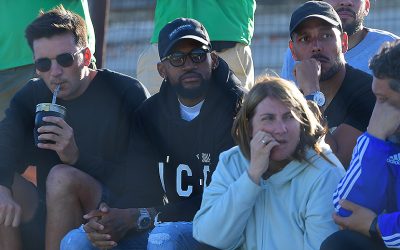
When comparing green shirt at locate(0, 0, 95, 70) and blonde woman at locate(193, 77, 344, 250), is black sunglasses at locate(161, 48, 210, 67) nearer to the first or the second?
blonde woman at locate(193, 77, 344, 250)

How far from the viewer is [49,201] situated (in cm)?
504

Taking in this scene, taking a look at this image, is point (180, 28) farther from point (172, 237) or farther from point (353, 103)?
point (172, 237)

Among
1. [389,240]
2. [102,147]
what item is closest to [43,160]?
[102,147]

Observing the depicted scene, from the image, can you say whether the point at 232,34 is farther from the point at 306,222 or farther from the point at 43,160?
the point at 306,222

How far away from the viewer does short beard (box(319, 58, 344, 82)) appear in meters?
5.07

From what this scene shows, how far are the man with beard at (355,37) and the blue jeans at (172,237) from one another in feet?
5.01

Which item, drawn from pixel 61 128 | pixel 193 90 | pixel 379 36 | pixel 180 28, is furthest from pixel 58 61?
pixel 379 36

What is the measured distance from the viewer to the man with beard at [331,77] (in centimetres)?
482

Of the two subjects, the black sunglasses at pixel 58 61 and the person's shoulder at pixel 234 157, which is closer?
the person's shoulder at pixel 234 157

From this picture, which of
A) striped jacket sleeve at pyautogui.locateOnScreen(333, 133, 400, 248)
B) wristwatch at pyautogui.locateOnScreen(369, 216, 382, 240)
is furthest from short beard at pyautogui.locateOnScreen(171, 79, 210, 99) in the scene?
wristwatch at pyautogui.locateOnScreen(369, 216, 382, 240)

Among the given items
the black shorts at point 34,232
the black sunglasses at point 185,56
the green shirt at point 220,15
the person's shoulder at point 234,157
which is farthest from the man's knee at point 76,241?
the green shirt at point 220,15

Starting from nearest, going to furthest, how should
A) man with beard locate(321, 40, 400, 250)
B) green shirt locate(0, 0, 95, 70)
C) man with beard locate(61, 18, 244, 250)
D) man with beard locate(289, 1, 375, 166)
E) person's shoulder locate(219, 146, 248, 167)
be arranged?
man with beard locate(321, 40, 400, 250) < person's shoulder locate(219, 146, 248, 167) < man with beard locate(289, 1, 375, 166) < man with beard locate(61, 18, 244, 250) < green shirt locate(0, 0, 95, 70)

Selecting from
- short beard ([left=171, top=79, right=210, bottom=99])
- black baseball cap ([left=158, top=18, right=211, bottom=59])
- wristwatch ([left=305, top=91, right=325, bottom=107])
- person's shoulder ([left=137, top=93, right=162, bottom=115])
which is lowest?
person's shoulder ([left=137, top=93, right=162, bottom=115])

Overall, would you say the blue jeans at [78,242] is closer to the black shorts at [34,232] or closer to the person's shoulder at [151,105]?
the black shorts at [34,232]
